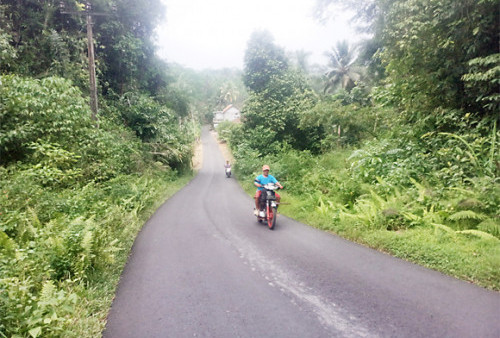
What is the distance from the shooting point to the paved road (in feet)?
11.0

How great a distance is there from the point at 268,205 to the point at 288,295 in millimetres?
4286

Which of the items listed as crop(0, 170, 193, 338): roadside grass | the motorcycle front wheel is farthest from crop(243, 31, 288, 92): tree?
crop(0, 170, 193, 338): roadside grass

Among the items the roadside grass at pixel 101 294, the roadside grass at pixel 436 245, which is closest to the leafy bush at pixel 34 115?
the roadside grass at pixel 101 294

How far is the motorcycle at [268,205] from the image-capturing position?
8.09 m

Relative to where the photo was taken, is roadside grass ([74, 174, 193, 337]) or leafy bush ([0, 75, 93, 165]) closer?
roadside grass ([74, 174, 193, 337])

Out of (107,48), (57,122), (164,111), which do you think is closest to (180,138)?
(164,111)

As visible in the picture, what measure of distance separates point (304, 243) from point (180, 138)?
65.9ft

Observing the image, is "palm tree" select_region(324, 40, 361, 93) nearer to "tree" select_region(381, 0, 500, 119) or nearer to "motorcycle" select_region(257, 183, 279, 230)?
"tree" select_region(381, 0, 500, 119)

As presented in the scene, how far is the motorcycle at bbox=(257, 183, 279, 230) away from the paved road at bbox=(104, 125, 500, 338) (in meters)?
1.30

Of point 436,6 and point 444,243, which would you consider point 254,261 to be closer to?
point 444,243

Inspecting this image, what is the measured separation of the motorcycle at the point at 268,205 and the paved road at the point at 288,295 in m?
1.30

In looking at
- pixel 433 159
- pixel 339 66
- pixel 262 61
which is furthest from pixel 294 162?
pixel 339 66

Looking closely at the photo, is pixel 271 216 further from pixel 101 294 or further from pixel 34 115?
pixel 34 115

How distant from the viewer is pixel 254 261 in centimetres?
555
